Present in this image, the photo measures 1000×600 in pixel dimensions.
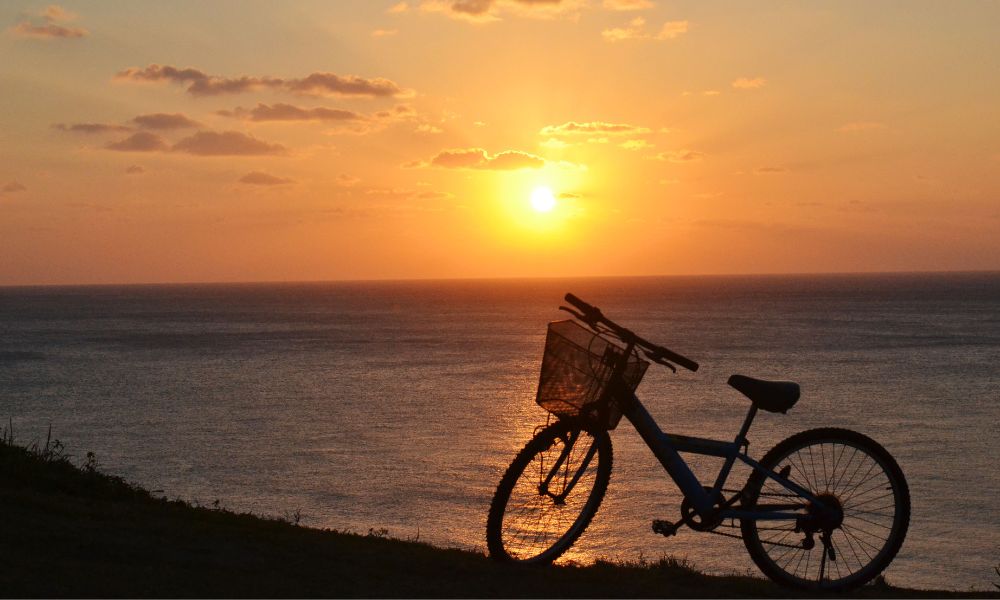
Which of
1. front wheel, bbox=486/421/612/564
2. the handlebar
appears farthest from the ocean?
the handlebar

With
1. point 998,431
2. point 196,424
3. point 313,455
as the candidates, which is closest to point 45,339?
point 196,424

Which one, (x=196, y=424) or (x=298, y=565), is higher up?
(x=298, y=565)

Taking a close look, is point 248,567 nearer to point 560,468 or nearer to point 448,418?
A: point 560,468

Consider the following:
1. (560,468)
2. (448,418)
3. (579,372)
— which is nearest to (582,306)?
(579,372)

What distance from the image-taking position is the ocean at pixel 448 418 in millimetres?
30812

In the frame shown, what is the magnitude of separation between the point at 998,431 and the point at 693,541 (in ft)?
93.4

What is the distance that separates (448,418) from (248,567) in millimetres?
47719

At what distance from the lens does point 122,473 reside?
38.9 meters

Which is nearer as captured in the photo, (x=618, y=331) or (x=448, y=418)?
(x=618, y=331)

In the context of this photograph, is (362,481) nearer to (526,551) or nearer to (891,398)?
(526,551)

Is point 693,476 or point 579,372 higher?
point 579,372

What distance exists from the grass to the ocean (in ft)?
36.6

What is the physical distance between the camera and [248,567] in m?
6.73

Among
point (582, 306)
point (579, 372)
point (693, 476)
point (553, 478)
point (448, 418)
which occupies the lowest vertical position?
point (448, 418)
